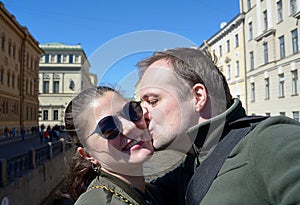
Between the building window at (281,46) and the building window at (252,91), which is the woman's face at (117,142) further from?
the building window at (252,91)

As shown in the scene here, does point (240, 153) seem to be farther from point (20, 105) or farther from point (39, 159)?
point (20, 105)

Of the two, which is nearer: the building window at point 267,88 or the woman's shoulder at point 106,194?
the woman's shoulder at point 106,194

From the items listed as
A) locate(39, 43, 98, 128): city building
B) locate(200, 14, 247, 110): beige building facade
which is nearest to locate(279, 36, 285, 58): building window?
locate(200, 14, 247, 110): beige building facade

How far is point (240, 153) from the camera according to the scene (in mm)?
1354

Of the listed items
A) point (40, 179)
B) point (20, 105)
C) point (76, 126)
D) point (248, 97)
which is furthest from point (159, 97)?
point (20, 105)

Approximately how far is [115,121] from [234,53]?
32.3m

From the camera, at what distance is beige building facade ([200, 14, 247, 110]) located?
101 feet

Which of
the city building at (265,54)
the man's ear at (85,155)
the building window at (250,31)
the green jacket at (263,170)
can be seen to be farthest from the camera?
the building window at (250,31)

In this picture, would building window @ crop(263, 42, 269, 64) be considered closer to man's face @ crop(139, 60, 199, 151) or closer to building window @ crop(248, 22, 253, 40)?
building window @ crop(248, 22, 253, 40)

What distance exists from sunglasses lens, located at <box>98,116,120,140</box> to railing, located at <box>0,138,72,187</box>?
392 cm

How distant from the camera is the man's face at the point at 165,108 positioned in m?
1.84

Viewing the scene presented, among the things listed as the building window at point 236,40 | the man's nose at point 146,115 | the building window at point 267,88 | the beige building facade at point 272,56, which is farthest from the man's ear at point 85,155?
the building window at point 236,40

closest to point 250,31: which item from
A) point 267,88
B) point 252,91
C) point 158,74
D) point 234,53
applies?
point 234,53

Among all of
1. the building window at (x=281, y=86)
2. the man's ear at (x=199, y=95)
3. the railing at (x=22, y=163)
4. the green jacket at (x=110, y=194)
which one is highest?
the building window at (x=281, y=86)
